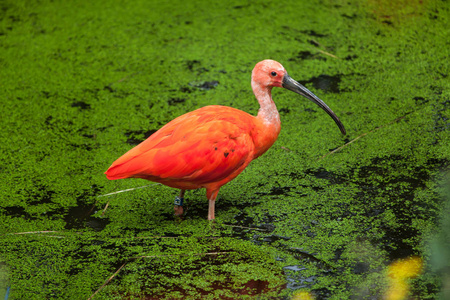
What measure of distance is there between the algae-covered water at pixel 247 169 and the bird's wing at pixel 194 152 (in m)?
0.31

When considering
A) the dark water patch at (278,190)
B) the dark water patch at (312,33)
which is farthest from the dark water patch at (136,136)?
the dark water patch at (312,33)

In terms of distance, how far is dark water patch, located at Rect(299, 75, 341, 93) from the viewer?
13.2 ft

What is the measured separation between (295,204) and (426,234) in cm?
65

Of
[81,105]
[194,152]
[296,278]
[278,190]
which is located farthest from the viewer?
[81,105]

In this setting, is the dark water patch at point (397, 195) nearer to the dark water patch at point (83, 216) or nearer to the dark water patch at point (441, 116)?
the dark water patch at point (441, 116)

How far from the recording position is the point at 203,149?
274 centimetres

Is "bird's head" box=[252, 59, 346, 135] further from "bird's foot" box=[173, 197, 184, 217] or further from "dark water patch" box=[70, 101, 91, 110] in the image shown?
"dark water patch" box=[70, 101, 91, 110]

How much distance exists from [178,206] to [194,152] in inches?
14.7

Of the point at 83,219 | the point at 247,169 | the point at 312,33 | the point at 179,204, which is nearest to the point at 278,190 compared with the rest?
the point at 247,169

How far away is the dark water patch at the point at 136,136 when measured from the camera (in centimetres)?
359

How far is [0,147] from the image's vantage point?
355 cm

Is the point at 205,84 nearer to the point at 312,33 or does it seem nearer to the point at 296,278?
the point at 312,33

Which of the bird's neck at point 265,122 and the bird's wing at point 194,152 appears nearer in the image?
the bird's wing at point 194,152

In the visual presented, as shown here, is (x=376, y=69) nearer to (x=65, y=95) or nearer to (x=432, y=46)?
(x=432, y=46)
